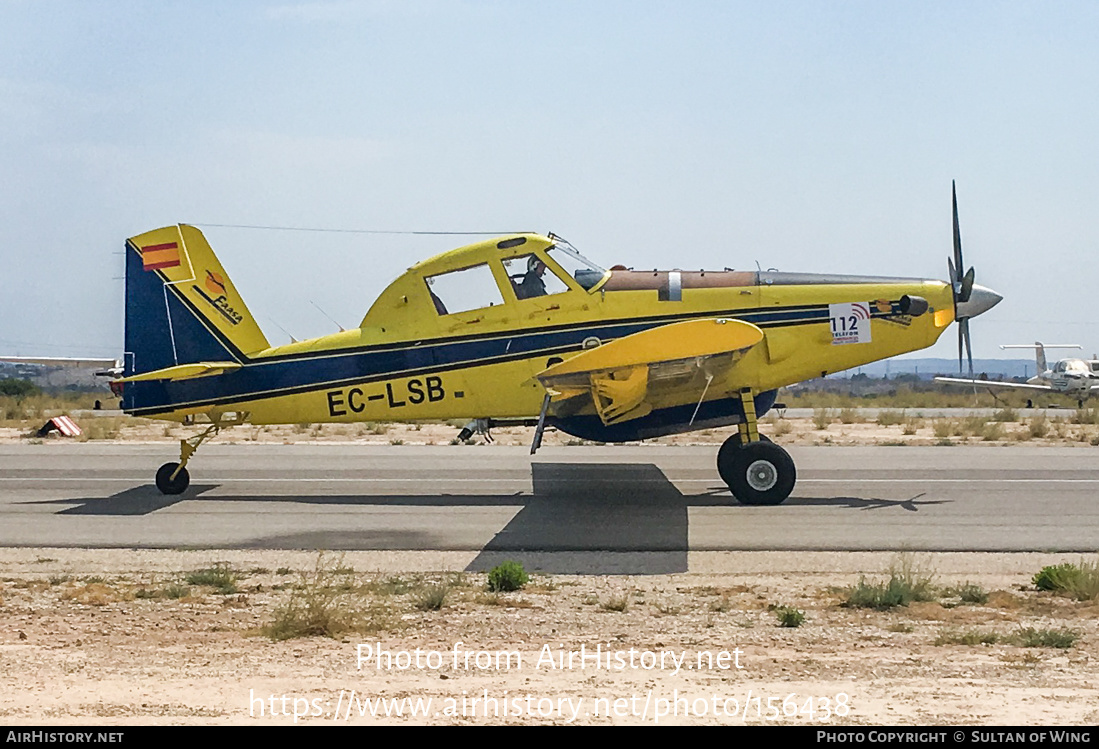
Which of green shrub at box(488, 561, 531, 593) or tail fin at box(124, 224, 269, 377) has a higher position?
tail fin at box(124, 224, 269, 377)

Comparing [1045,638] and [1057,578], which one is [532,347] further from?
[1045,638]

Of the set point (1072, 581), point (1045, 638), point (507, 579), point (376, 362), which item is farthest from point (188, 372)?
point (1045, 638)

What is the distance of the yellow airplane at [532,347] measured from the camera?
47.3 feet

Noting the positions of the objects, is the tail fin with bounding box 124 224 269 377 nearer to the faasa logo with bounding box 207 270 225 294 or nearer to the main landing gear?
the faasa logo with bounding box 207 270 225 294

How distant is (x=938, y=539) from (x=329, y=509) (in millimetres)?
7184

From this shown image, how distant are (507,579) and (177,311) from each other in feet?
28.2

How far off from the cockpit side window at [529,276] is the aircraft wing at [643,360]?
197 cm

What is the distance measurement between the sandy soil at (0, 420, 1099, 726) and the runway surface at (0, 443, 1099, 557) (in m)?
1.06

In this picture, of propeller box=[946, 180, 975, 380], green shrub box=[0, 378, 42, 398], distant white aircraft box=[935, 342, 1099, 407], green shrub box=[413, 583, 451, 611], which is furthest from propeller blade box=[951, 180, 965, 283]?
green shrub box=[0, 378, 42, 398]

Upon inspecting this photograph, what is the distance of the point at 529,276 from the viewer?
14820 mm

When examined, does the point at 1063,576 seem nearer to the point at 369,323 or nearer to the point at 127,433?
the point at 369,323

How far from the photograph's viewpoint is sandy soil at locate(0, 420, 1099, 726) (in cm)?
585

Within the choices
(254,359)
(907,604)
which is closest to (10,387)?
(254,359)

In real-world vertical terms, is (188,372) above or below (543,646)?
above
